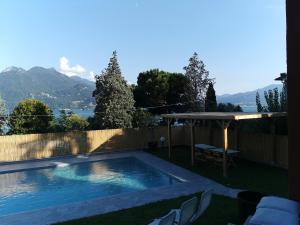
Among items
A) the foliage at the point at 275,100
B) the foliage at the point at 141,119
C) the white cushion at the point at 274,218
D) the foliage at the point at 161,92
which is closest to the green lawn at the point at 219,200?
the white cushion at the point at 274,218

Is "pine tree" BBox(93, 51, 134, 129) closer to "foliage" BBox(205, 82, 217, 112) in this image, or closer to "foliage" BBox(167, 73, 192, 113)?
"foliage" BBox(205, 82, 217, 112)

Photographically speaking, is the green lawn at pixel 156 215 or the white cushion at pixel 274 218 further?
the green lawn at pixel 156 215

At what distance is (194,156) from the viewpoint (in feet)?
51.2

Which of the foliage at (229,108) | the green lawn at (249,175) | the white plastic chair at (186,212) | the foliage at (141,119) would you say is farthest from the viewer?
the foliage at (141,119)

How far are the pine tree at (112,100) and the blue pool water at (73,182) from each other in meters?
4.82

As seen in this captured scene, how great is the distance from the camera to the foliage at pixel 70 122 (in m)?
23.2

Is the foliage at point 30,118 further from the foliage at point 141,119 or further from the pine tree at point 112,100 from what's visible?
the foliage at point 141,119

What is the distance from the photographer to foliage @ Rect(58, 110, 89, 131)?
23.2 meters

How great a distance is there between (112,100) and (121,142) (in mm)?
3323

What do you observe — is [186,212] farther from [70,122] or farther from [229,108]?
[70,122]

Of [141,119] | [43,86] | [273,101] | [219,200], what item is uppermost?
[43,86]

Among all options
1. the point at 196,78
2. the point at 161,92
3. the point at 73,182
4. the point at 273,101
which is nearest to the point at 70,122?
the point at 73,182

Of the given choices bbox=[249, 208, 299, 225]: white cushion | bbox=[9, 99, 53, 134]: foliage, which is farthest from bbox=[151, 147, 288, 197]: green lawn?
bbox=[9, 99, 53, 134]: foliage

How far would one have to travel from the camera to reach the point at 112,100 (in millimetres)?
22281
